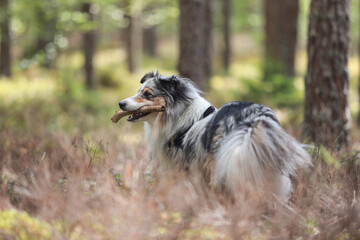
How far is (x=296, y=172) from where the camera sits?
4023 millimetres

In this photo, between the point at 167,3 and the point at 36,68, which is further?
the point at 167,3

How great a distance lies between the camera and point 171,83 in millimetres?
4641

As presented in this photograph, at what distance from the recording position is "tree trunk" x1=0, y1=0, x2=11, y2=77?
1292 centimetres

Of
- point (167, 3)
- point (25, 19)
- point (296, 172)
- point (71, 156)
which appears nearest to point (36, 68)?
point (25, 19)

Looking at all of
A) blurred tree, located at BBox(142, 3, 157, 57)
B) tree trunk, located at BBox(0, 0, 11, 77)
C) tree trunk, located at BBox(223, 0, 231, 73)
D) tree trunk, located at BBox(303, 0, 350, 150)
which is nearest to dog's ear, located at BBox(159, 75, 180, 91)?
tree trunk, located at BBox(303, 0, 350, 150)

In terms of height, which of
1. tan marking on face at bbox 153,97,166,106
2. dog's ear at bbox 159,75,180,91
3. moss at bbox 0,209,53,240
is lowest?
moss at bbox 0,209,53,240

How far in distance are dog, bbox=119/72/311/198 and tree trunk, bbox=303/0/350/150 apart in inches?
78.2

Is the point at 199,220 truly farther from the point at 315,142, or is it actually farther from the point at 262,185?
the point at 315,142

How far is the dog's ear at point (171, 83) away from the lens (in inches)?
181

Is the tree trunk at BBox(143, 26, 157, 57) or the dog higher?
the tree trunk at BBox(143, 26, 157, 57)

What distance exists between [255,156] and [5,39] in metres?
12.3

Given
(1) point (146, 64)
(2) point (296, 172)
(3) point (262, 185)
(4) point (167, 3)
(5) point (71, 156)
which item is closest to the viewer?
(3) point (262, 185)

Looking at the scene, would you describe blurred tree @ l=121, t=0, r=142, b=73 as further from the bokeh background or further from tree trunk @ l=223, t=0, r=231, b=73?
tree trunk @ l=223, t=0, r=231, b=73

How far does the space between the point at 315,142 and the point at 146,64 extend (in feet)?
65.7
